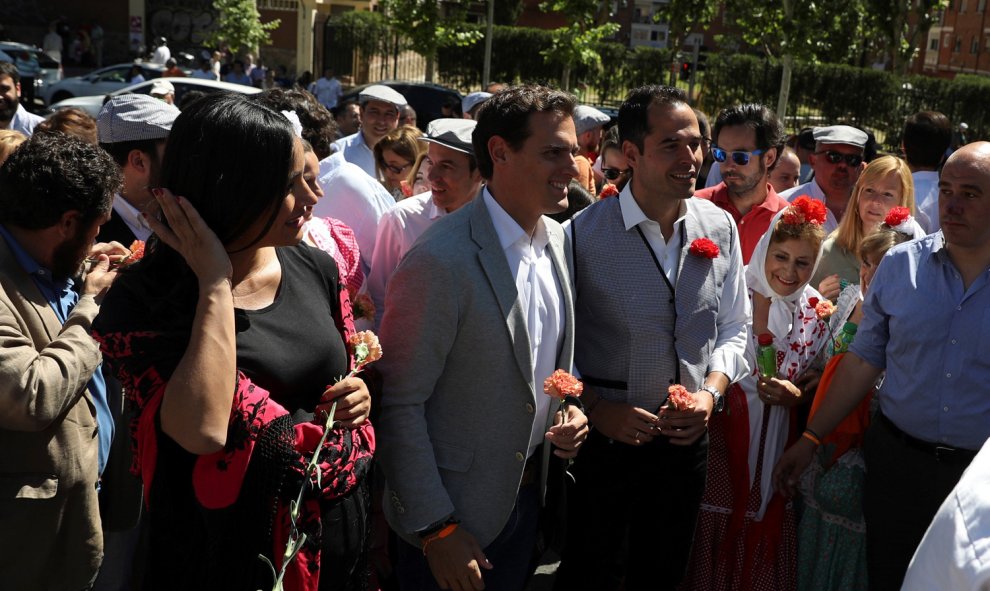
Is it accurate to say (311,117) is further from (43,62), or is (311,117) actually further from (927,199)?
(43,62)

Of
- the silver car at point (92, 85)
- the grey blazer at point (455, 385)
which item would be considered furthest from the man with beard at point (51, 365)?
the silver car at point (92, 85)

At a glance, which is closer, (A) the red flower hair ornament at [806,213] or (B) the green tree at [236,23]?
(A) the red flower hair ornament at [806,213]

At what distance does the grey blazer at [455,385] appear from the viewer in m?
2.89

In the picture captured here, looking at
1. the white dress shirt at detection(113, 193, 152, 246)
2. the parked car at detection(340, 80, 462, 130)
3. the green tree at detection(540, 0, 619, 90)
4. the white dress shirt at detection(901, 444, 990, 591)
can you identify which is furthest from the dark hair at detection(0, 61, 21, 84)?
the green tree at detection(540, 0, 619, 90)

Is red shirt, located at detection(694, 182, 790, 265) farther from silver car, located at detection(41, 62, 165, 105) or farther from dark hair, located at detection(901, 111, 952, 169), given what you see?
silver car, located at detection(41, 62, 165, 105)

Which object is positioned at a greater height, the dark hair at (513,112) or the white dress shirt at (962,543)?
the dark hair at (513,112)

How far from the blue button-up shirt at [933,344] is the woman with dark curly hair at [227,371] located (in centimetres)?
228

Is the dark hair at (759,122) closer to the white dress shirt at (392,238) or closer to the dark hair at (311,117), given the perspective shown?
the white dress shirt at (392,238)

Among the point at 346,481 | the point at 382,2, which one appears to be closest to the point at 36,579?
the point at 346,481

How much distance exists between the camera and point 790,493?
412cm

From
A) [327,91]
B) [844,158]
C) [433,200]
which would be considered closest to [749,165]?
[844,158]

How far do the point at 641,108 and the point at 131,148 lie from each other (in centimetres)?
224

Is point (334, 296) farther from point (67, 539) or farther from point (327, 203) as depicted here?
point (327, 203)

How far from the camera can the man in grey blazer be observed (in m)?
2.89
